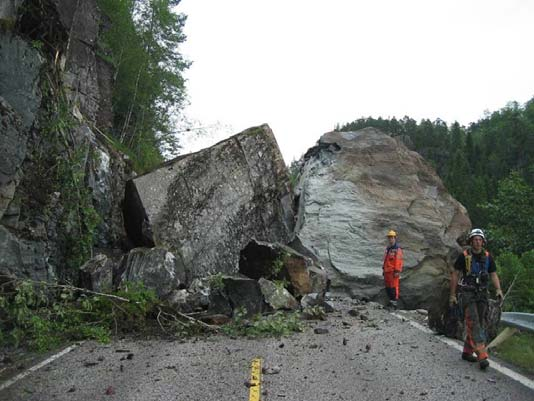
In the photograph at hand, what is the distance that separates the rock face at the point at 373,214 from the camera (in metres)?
14.9

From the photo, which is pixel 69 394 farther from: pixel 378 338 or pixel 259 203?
pixel 259 203

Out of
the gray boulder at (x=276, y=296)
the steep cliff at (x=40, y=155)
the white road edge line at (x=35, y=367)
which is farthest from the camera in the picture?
the gray boulder at (x=276, y=296)

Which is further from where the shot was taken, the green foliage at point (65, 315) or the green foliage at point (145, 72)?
the green foliage at point (145, 72)

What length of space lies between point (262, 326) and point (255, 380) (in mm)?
3035

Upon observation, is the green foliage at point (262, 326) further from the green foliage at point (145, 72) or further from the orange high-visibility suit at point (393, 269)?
the green foliage at point (145, 72)

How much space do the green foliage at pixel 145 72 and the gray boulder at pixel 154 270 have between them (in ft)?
33.6

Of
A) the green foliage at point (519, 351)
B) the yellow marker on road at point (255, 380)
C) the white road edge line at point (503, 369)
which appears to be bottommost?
the green foliage at point (519, 351)

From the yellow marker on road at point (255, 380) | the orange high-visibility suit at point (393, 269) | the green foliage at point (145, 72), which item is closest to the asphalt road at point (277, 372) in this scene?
the yellow marker on road at point (255, 380)

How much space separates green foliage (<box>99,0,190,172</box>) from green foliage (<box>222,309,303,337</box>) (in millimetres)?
13342

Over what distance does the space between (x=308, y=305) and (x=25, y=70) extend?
23.2 feet

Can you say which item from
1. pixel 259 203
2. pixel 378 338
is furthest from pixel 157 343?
pixel 259 203

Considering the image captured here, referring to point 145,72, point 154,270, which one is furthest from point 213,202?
point 145,72

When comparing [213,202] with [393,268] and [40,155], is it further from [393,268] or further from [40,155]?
[393,268]

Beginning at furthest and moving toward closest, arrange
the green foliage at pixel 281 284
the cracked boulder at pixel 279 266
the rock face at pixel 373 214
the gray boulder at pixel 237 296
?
1. the rock face at pixel 373 214
2. the cracked boulder at pixel 279 266
3. the green foliage at pixel 281 284
4. the gray boulder at pixel 237 296
